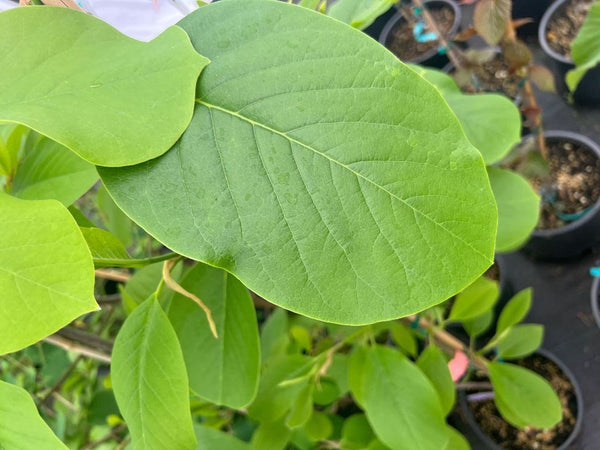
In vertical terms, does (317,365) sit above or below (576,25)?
above

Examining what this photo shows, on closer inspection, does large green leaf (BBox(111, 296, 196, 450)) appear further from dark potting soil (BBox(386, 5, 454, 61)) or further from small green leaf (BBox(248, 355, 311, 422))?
dark potting soil (BBox(386, 5, 454, 61))

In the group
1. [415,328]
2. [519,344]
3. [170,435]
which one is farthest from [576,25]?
[170,435]

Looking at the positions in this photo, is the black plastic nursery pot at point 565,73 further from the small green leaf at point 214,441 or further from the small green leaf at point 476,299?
the small green leaf at point 214,441

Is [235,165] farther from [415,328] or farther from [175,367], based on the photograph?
[415,328]

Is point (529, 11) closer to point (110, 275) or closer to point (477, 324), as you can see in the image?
point (477, 324)

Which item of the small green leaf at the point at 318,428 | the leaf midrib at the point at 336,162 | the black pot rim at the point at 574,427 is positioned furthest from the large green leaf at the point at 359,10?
the black pot rim at the point at 574,427

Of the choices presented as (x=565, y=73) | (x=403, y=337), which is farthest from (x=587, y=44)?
(x=403, y=337)
